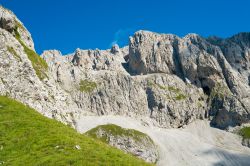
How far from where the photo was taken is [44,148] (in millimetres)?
26047

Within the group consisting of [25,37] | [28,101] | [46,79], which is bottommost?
[28,101]

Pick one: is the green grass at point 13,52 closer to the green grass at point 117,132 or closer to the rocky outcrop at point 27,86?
the rocky outcrop at point 27,86

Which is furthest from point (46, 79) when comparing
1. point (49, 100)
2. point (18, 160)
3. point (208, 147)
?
point (208, 147)

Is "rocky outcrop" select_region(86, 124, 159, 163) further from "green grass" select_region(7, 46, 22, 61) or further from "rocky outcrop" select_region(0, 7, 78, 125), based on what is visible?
"green grass" select_region(7, 46, 22, 61)

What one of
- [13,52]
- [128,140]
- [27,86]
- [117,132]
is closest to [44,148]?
[27,86]

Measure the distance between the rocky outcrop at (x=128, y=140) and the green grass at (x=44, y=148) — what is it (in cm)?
14304

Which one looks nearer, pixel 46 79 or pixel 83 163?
pixel 83 163

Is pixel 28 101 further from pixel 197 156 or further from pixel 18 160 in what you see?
pixel 197 156

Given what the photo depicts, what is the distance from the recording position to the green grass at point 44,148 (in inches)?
931

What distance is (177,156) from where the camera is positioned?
16888cm

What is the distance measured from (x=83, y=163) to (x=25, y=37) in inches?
2516

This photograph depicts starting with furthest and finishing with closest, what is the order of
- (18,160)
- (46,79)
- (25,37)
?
1. (25,37)
2. (46,79)
3. (18,160)

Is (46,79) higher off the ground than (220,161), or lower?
higher

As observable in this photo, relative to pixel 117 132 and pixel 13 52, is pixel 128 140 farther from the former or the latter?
pixel 13 52
